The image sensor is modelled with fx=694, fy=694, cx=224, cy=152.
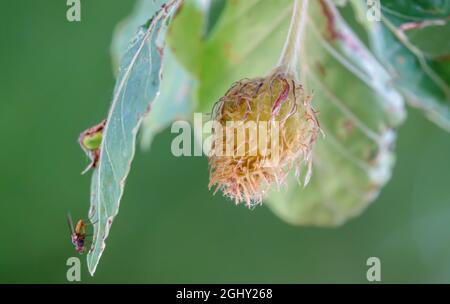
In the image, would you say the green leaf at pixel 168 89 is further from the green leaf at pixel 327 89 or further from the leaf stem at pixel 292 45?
the leaf stem at pixel 292 45

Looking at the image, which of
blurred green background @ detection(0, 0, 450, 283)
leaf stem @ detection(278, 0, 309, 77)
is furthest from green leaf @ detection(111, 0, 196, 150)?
blurred green background @ detection(0, 0, 450, 283)

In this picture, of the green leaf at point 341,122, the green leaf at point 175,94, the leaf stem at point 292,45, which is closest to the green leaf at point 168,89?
the green leaf at point 175,94

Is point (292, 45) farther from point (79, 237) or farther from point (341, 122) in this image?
point (79, 237)

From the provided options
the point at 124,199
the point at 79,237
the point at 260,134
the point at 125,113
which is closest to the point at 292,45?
the point at 260,134

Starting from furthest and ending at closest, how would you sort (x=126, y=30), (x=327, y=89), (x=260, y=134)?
1. (x=126, y=30)
2. (x=327, y=89)
3. (x=260, y=134)
